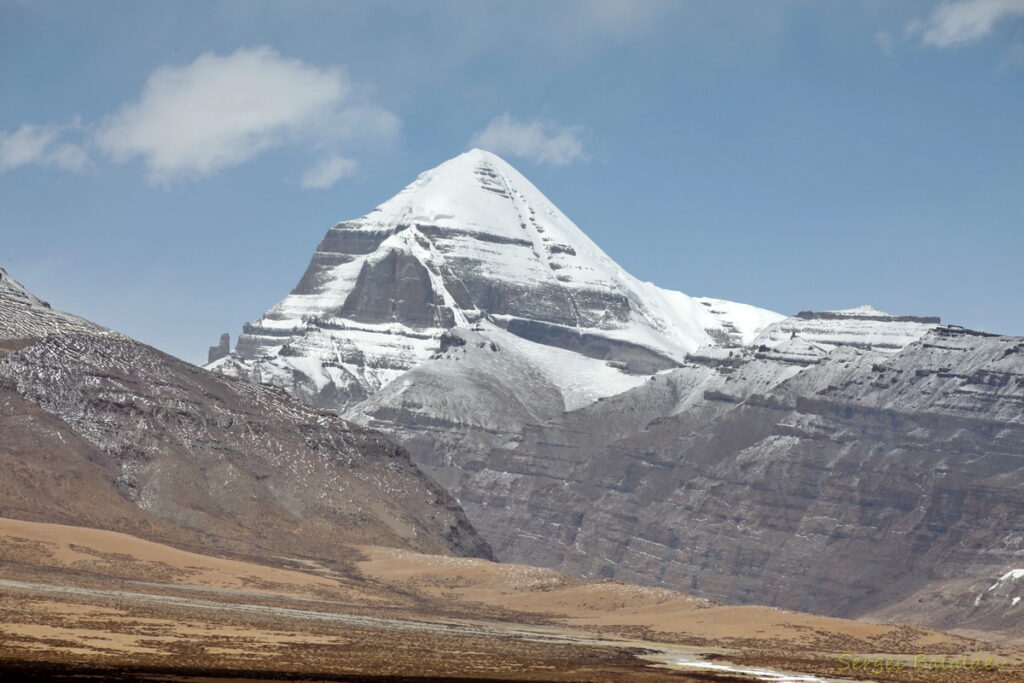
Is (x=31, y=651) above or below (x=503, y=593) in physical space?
below

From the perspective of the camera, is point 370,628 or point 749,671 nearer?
point 749,671

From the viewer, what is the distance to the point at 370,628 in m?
135

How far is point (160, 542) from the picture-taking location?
195 m

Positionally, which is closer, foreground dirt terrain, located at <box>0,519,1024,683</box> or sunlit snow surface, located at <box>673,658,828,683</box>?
foreground dirt terrain, located at <box>0,519,1024,683</box>

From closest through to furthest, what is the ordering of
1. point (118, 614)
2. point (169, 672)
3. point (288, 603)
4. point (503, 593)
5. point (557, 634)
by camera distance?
point (169, 672) → point (118, 614) → point (557, 634) → point (288, 603) → point (503, 593)

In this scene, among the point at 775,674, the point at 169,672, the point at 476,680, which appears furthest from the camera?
the point at 775,674

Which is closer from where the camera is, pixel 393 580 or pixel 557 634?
pixel 557 634

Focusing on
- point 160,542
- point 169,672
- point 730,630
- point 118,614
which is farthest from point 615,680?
point 160,542

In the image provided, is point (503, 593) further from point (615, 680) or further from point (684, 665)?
point (615, 680)

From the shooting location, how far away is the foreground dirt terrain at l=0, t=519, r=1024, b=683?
102062 mm

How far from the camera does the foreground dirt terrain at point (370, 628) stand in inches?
4018

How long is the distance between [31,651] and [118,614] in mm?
27167

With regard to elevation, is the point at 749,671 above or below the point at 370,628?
below

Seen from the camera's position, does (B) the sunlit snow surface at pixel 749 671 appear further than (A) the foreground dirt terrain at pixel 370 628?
Yes
